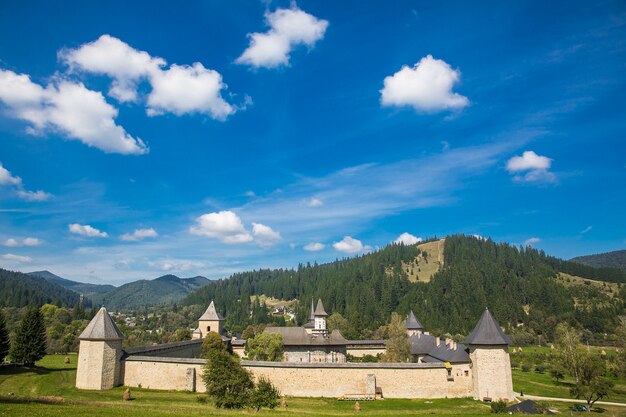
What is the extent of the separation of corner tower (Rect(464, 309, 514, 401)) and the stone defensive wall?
1177 mm

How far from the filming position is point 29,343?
4200cm

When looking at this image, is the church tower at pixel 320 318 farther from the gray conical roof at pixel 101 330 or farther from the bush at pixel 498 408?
the bush at pixel 498 408

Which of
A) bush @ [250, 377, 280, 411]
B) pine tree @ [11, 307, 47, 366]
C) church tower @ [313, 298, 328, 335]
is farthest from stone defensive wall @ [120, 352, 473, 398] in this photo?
church tower @ [313, 298, 328, 335]

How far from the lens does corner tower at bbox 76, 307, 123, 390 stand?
1305 inches

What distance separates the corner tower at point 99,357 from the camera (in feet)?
109

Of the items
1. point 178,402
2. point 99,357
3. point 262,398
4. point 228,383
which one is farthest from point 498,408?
point 99,357

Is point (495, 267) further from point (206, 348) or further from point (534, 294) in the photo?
point (206, 348)

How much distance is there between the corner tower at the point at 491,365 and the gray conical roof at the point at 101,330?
3075 cm

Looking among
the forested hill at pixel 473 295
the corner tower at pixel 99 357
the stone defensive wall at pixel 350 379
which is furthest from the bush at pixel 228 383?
the forested hill at pixel 473 295

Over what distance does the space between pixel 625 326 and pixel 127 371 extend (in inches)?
Result: 2829

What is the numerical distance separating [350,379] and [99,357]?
2111cm

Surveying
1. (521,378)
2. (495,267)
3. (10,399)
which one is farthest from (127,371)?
(495,267)

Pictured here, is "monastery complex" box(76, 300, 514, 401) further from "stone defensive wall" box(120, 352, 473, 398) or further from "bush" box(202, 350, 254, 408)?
"bush" box(202, 350, 254, 408)

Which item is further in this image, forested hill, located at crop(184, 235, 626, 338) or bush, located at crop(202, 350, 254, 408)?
forested hill, located at crop(184, 235, 626, 338)
